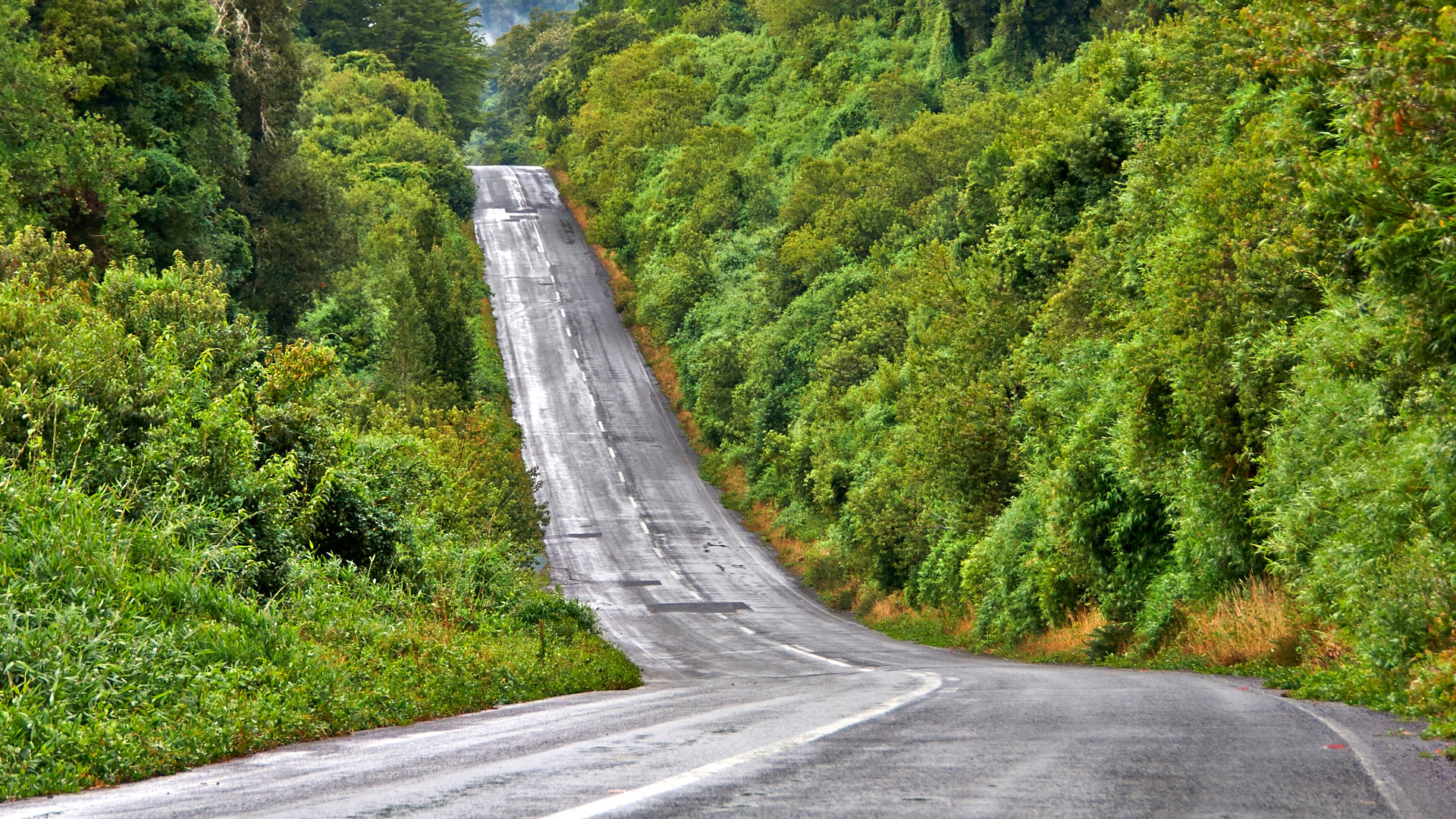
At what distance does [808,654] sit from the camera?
25.6 m

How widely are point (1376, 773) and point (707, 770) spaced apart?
3.47 metres

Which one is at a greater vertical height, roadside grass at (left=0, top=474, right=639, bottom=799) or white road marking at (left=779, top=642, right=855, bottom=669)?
roadside grass at (left=0, top=474, right=639, bottom=799)

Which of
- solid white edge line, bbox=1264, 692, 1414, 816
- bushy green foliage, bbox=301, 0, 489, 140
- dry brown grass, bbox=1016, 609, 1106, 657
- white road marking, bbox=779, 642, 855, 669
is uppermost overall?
bushy green foliage, bbox=301, 0, 489, 140

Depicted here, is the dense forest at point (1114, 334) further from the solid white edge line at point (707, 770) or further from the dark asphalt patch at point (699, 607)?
the solid white edge line at point (707, 770)

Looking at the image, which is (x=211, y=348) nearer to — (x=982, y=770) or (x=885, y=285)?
(x=982, y=770)

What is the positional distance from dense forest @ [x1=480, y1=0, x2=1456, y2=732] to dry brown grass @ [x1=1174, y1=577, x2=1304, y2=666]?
6 cm

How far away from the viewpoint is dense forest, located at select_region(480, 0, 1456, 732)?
10180 mm

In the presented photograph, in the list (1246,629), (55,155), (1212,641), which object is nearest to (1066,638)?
(1212,641)

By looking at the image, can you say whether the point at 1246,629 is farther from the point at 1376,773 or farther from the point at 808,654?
the point at 808,654

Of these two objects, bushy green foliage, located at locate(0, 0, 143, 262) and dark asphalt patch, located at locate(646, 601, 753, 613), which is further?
dark asphalt patch, located at locate(646, 601, 753, 613)

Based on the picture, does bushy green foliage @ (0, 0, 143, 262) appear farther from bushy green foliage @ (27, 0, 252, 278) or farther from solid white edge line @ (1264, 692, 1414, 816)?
solid white edge line @ (1264, 692, 1414, 816)

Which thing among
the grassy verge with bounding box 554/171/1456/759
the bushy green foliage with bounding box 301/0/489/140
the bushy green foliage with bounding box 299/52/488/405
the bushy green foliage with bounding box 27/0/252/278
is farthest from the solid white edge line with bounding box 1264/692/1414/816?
the bushy green foliage with bounding box 301/0/489/140

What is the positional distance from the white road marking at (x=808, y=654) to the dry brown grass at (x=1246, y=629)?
701 centimetres

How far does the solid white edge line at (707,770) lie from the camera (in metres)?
4.83
